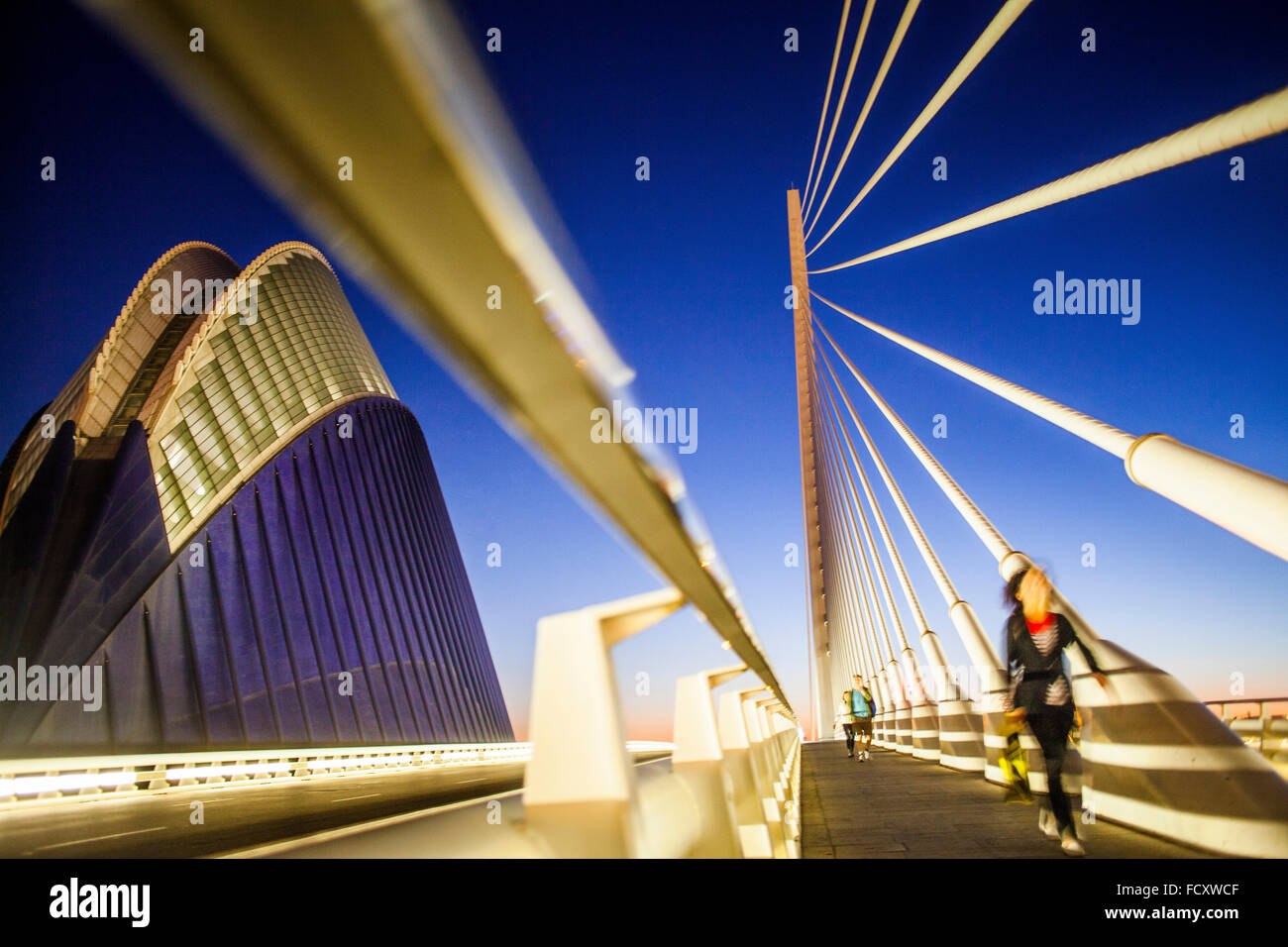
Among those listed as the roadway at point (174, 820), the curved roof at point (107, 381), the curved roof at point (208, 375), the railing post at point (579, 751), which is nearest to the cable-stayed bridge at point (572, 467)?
the railing post at point (579, 751)

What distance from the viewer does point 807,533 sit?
3275 cm

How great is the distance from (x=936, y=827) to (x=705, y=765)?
2.84 meters

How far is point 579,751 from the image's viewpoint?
3.86ft

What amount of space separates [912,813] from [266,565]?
84.6 ft

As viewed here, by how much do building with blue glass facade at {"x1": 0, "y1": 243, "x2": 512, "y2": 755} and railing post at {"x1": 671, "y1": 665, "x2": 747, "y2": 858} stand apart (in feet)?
65.6

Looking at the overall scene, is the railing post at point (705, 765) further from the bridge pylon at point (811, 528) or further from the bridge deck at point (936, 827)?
the bridge pylon at point (811, 528)

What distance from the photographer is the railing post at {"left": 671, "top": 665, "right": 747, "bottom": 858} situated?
167 cm

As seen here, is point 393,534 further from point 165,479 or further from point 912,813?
point 912,813

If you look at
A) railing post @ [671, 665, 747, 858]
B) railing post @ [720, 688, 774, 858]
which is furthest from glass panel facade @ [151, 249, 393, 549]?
railing post @ [671, 665, 747, 858]

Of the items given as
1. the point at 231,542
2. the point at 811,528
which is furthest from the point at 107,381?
the point at 811,528

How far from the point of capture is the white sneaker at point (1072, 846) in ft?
10.3
